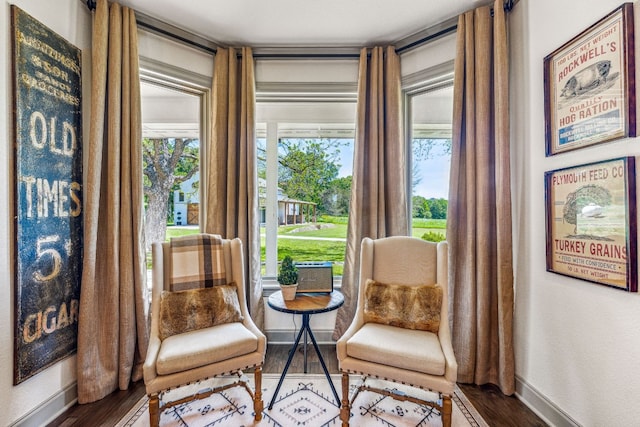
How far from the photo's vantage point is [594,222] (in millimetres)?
1469

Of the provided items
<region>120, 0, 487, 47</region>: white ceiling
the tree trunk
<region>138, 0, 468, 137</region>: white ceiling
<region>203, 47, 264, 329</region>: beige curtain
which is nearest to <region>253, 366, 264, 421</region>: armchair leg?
<region>203, 47, 264, 329</region>: beige curtain

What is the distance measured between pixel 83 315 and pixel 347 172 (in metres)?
2.39

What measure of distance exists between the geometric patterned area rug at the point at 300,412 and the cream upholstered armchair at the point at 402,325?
159mm

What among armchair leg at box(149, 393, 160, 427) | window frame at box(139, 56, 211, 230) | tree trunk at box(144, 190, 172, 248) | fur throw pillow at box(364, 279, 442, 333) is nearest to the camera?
armchair leg at box(149, 393, 160, 427)

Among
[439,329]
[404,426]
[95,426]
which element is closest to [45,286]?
[95,426]

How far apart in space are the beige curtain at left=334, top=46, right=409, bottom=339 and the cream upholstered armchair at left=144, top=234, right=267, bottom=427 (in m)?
1.00

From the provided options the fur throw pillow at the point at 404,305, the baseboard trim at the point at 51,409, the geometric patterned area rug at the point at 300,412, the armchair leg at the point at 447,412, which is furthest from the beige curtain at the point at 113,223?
the armchair leg at the point at 447,412

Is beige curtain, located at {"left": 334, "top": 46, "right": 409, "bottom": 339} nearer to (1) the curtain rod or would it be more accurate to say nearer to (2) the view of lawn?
(1) the curtain rod

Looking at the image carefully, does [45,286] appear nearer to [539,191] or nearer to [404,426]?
[404,426]

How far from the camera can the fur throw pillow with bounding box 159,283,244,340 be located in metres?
1.78

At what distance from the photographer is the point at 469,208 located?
2.13 m

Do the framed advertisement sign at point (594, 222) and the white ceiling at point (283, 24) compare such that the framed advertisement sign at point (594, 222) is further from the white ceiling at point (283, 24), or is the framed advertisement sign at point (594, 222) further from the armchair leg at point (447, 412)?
the white ceiling at point (283, 24)

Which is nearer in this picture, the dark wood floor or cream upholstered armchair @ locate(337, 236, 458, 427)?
cream upholstered armchair @ locate(337, 236, 458, 427)

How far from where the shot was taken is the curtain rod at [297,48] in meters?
2.25
